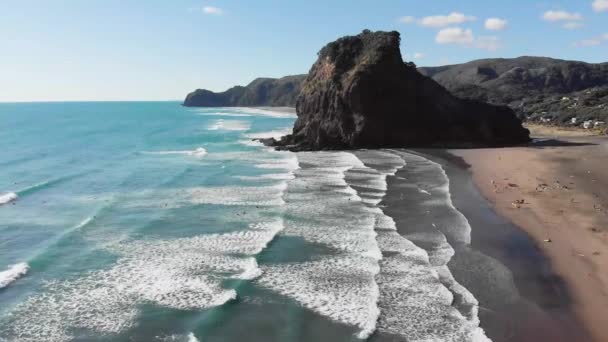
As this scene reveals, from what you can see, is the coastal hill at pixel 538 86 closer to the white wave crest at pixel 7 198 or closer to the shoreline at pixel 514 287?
the shoreline at pixel 514 287

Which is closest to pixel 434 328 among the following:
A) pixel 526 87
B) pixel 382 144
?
pixel 382 144

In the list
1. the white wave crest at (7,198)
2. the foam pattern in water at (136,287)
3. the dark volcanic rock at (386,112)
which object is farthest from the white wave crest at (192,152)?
the foam pattern in water at (136,287)

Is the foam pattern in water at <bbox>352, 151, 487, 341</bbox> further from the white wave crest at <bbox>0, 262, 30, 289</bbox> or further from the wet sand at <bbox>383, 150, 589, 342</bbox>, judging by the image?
the white wave crest at <bbox>0, 262, 30, 289</bbox>

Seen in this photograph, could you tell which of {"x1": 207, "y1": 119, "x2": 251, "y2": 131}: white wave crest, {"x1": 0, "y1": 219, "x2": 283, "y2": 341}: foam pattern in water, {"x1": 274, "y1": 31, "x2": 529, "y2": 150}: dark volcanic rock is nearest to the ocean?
{"x1": 0, "y1": 219, "x2": 283, "y2": 341}: foam pattern in water

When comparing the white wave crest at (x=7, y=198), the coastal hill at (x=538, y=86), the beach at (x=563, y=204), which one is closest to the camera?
the beach at (x=563, y=204)

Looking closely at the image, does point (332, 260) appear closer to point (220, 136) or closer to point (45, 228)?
point (45, 228)

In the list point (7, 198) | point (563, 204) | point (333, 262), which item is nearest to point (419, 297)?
point (333, 262)

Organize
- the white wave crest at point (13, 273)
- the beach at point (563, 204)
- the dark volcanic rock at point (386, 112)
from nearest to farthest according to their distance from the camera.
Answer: the beach at point (563, 204), the white wave crest at point (13, 273), the dark volcanic rock at point (386, 112)

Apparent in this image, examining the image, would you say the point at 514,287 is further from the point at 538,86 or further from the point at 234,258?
the point at 538,86
